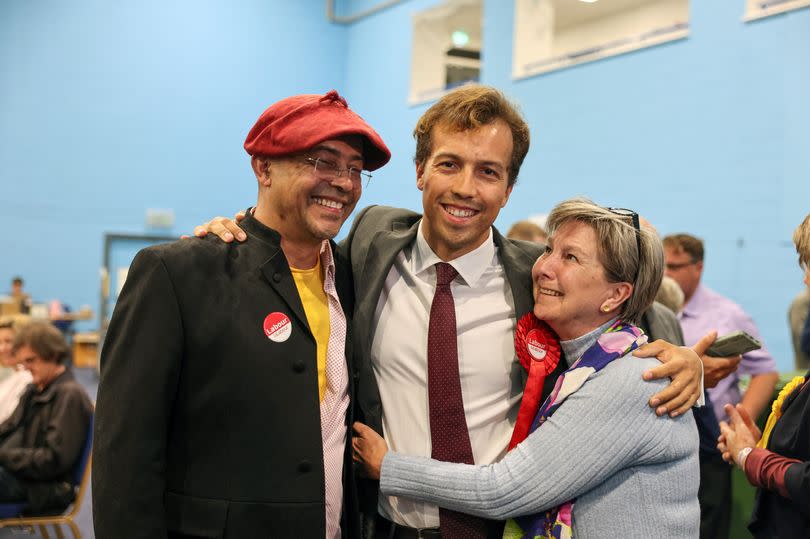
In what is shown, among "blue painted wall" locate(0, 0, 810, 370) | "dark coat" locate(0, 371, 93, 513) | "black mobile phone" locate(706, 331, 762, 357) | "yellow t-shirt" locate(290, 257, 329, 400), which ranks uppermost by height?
"blue painted wall" locate(0, 0, 810, 370)

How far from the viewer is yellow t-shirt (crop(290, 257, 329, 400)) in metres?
1.83

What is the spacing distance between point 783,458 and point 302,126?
163cm

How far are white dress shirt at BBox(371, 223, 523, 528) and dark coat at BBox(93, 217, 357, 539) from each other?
298 mm

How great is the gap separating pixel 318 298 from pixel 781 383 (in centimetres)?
304

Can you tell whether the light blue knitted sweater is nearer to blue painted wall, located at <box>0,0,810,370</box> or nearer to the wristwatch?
the wristwatch

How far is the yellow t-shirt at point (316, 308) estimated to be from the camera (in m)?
1.83

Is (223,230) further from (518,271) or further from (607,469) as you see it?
(607,469)

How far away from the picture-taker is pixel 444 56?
11406mm

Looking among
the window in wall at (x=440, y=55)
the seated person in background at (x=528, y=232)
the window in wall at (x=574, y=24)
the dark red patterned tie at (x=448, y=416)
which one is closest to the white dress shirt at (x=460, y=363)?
the dark red patterned tie at (x=448, y=416)

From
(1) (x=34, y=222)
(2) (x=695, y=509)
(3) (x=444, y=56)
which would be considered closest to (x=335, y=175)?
(2) (x=695, y=509)

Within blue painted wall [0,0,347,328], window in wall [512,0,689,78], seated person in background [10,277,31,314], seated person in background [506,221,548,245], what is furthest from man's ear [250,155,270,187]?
blue painted wall [0,0,347,328]

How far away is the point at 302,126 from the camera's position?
1724 mm

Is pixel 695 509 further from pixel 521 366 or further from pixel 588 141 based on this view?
pixel 588 141

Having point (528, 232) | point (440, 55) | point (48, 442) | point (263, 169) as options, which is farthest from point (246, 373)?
point (440, 55)
